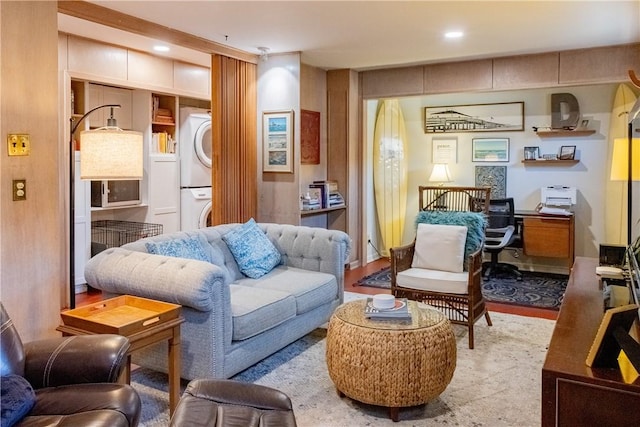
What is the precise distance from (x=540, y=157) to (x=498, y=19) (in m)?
2.66

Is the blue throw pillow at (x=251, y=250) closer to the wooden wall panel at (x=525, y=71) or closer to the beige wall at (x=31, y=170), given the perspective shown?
the beige wall at (x=31, y=170)

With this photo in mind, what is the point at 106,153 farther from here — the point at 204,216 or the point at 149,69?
the point at 204,216

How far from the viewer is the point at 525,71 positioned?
17.0ft

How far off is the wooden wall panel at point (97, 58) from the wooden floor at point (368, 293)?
207 cm

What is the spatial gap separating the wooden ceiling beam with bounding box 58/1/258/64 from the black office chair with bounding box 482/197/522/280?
129 inches

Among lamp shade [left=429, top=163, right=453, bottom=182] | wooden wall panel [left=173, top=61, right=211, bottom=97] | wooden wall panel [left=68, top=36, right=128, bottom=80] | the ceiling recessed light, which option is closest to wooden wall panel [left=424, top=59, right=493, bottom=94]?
the ceiling recessed light

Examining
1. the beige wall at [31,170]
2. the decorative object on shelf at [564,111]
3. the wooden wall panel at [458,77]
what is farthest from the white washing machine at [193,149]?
the decorative object on shelf at [564,111]

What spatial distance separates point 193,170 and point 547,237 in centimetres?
412

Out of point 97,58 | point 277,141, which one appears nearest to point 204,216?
point 277,141

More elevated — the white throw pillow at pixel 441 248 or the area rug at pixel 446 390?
the white throw pillow at pixel 441 248

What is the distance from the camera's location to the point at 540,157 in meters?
6.11

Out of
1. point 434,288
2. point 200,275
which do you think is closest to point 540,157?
point 434,288

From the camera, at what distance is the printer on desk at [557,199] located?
19.1 ft

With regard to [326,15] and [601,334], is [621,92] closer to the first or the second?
[326,15]
